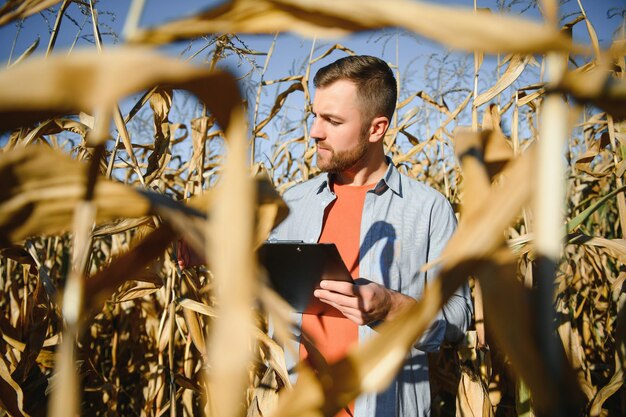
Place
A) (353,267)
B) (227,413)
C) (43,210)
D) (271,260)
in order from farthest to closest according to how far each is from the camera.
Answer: (353,267) < (271,260) < (43,210) < (227,413)

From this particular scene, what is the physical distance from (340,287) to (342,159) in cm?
75

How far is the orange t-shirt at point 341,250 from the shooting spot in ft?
4.60

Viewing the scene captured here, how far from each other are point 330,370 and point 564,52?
247 millimetres

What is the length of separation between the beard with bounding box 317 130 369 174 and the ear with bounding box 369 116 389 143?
0.31 feet

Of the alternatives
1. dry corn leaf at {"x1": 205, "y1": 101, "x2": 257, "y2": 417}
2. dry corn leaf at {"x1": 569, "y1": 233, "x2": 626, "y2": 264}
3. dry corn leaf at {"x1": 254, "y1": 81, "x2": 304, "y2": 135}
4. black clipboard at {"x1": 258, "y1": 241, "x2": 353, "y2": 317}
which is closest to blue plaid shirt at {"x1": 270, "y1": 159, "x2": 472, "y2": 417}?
black clipboard at {"x1": 258, "y1": 241, "x2": 353, "y2": 317}

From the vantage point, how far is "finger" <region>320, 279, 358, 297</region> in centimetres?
99

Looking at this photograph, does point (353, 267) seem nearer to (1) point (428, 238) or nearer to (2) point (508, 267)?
(1) point (428, 238)

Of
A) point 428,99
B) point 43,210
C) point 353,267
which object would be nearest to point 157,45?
point 43,210

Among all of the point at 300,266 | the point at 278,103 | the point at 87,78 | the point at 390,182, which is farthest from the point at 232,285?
the point at 278,103

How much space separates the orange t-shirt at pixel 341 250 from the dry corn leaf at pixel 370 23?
3.68 ft

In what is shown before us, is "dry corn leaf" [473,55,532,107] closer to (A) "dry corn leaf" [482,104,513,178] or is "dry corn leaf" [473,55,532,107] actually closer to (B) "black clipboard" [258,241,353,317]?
(B) "black clipboard" [258,241,353,317]

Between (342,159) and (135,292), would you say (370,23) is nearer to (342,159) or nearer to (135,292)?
(135,292)

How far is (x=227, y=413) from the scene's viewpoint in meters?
0.22

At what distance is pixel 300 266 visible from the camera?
1018 millimetres
